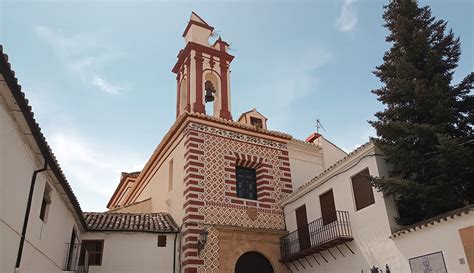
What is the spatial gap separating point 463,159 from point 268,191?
742 centimetres

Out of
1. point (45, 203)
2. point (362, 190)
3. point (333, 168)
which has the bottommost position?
point (45, 203)

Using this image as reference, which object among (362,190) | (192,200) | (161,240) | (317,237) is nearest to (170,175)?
(192,200)

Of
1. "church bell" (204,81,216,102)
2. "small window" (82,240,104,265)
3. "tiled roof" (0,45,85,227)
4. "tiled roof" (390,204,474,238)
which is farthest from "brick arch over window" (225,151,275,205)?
"tiled roof" (390,204,474,238)

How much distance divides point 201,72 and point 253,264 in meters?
7.91

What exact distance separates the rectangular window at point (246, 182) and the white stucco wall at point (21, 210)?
664 centimetres

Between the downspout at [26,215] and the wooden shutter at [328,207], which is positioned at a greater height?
the wooden shutter at [328,207]

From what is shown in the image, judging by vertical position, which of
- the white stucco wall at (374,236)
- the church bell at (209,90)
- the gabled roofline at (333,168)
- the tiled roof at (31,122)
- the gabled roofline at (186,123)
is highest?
the church bell at (209,90)

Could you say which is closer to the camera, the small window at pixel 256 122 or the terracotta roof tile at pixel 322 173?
the terracotta roof tile at pixel 322 173

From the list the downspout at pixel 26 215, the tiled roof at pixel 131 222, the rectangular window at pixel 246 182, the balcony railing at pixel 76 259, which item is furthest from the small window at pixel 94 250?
the downspout at pixel 26 215

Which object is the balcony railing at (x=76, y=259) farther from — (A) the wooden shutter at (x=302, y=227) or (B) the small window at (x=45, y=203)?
(A) the wooden shutter at (x=302, y=227)

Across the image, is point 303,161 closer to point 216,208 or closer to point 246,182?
point 246,182

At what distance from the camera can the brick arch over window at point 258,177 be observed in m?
14.9

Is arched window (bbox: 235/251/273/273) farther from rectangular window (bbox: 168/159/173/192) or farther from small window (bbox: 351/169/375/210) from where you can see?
small window (bbox: 351/169/375/210)

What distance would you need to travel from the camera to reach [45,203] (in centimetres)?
995
